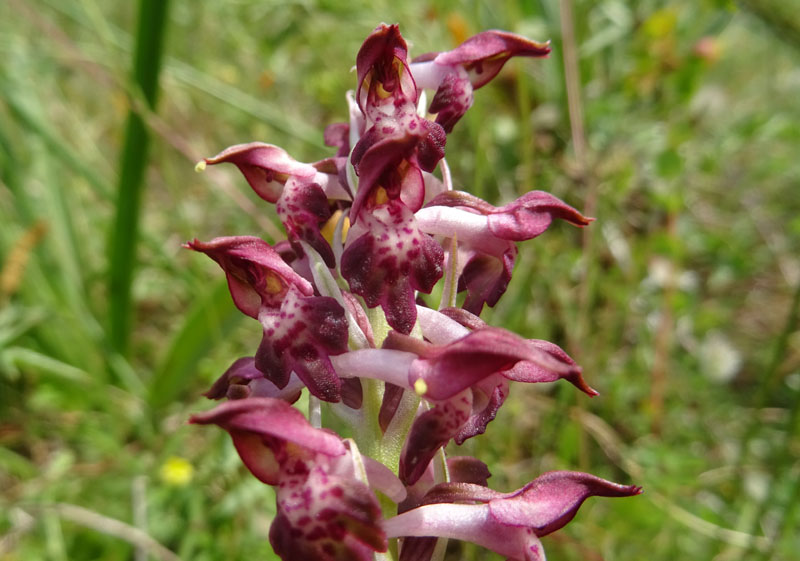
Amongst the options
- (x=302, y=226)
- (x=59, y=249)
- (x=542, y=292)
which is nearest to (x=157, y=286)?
(x=59, y=249)

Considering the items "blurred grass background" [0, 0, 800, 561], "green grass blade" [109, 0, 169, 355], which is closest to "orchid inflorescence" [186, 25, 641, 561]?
"blurred grass background" [0, 0, 800, 561]

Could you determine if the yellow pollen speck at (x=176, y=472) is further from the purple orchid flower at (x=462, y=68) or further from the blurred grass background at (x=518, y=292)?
the purple orchid flower at (x=462, y=68)

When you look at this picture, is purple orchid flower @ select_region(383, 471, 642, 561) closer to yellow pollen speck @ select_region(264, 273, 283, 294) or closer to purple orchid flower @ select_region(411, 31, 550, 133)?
yellow pollen speck @ select_region(264, 273, 283, 294)

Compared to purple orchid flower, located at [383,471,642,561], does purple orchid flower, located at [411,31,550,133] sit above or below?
above

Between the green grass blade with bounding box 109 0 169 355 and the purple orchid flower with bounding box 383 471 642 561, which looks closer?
the purple orchid flower with bounding box 383 471 642 561

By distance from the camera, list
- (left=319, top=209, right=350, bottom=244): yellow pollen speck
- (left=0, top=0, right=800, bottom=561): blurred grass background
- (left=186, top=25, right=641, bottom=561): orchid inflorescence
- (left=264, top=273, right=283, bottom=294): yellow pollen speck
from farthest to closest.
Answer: (left=0, top=0, right=800, bottom=561): blurred grass background, (left=319, top=209, right=350, bottom=244): yellow pollen speck, (left=264, top=273, right=283, bottom=294): yellow pollen speck, (left=186, top=25, right=641, bottom=561): orchid inflorescence

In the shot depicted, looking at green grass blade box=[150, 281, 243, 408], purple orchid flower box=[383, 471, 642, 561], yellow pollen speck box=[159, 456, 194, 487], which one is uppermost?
purple orchid flower box=[383, 471, 642, 561]

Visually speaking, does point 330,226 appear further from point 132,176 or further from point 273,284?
point 132,176

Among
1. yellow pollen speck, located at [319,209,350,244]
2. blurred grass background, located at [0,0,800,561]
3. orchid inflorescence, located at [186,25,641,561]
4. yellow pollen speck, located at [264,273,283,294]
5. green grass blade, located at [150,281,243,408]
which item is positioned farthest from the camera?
green grass blade, located at [150,281,243,408]
